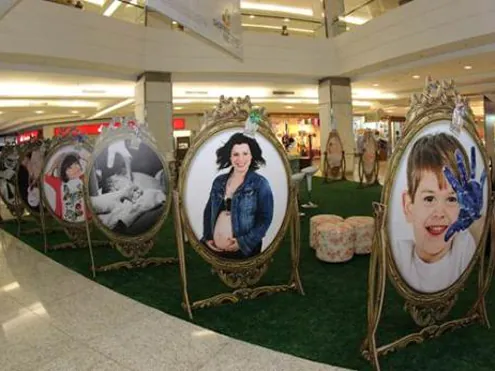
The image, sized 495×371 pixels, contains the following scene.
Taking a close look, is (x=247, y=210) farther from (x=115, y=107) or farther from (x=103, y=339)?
(x=115, y=107)

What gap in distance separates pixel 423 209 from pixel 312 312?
110 cm

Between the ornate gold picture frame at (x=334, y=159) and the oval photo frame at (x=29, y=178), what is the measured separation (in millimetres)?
7290

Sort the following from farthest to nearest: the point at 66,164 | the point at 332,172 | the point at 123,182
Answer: the point at 332,172 < the point at 66,164 < the point at 123,182

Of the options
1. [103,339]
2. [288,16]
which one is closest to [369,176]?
[288,16]

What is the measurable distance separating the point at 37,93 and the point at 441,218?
465 inches

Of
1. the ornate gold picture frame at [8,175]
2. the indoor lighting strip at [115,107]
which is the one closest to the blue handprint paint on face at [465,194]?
the ornate gold picture frame at [8,175]

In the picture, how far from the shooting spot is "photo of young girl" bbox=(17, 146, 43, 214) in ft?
18.1

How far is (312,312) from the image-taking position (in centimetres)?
275

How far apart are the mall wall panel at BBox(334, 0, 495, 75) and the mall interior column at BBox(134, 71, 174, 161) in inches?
191

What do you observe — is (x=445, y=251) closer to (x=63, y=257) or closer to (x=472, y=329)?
(x=472, y=329)

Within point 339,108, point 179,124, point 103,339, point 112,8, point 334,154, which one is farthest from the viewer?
point 179,124

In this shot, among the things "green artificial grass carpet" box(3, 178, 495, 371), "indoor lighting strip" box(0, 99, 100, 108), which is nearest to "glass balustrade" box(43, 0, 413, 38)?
"indoor lighting strip" box(0, 99, 100, 108)

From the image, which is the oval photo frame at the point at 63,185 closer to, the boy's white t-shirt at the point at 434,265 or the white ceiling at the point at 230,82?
the boy's white t-shirt at the point at 434,265

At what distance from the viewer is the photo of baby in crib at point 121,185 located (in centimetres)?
373
